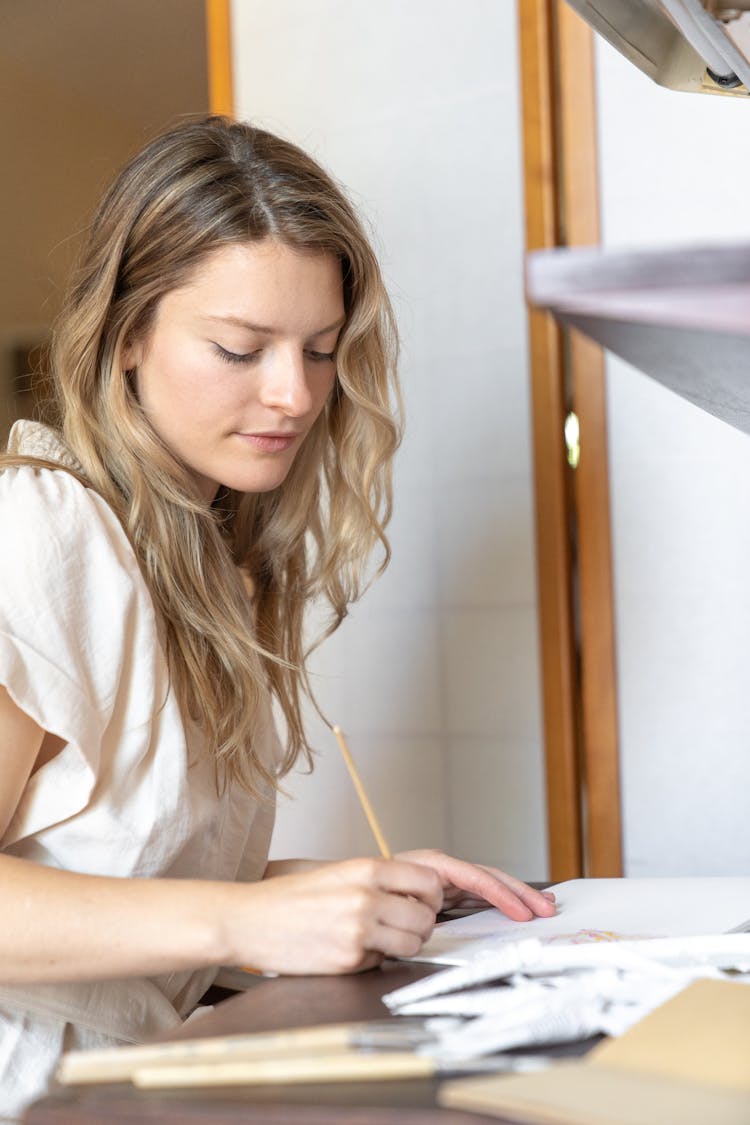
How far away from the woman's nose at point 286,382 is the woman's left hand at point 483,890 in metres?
0.43

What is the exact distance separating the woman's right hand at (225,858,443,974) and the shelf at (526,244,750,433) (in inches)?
16.6

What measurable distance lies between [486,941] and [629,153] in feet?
4.26

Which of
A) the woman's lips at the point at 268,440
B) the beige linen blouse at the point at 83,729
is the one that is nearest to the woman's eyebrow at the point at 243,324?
the woman's lips at the point at 268,440

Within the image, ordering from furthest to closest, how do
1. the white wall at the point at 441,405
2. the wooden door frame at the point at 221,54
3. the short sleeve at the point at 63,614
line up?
the wooden door frame at the point at 221,54 < the white wall at the point at 441,405 < the short sleeve at the point at 63,614

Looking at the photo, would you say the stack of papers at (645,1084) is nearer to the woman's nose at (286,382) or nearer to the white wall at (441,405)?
the woman's nose at (286,382)

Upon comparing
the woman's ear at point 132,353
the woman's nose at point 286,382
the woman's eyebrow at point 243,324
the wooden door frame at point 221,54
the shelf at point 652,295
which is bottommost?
the shelf at point 652,295

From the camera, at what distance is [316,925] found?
2.66 feet

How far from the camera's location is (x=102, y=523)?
1078mm

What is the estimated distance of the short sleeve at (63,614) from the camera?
97 centimetres

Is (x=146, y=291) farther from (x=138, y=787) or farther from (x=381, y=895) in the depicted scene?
(x=381, y=895)

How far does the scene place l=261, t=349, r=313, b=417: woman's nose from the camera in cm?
122

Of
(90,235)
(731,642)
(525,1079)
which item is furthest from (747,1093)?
(731,642)

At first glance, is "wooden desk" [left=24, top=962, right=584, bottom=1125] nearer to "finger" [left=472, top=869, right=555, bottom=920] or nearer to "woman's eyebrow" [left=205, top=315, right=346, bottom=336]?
"finger" [left=472, top=869, right=555, bottom=920]

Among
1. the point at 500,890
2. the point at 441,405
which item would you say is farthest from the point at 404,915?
the point at 441,405
